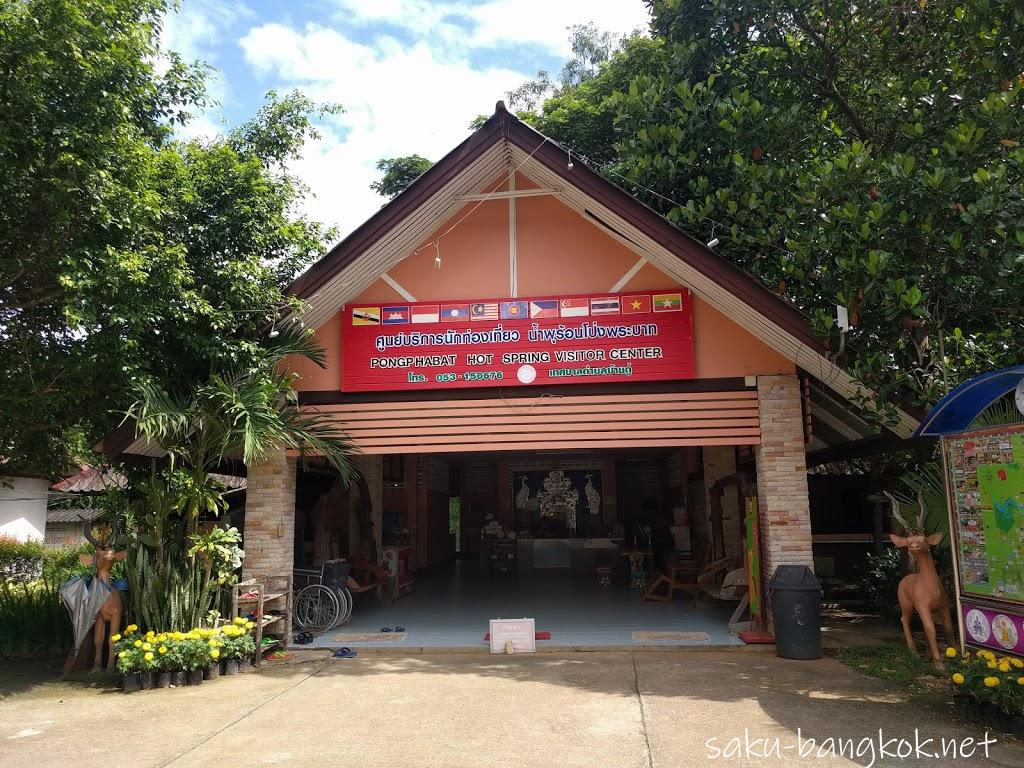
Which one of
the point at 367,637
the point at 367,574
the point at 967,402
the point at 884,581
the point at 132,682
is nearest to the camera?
the point at 967,402

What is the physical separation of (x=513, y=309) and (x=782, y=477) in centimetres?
364

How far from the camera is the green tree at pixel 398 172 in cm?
1798

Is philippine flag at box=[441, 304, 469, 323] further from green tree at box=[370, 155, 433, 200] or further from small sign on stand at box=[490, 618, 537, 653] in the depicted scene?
green tree at box=[370, 155, 433, 200]

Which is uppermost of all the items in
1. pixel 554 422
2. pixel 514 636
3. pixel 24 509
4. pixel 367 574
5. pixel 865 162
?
pixel 865 162

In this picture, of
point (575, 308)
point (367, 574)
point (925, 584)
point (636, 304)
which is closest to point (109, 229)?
point (575, 308)

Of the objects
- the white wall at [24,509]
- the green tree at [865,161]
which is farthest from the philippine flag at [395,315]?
the white wall at [24,509]

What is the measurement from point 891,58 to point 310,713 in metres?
9.59

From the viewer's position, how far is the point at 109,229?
6855mm

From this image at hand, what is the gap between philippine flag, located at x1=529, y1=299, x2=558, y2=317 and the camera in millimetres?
8492

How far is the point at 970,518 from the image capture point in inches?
221

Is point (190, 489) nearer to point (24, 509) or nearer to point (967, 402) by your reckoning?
point (967, 402)

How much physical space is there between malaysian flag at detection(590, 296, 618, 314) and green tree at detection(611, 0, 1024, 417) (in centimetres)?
129

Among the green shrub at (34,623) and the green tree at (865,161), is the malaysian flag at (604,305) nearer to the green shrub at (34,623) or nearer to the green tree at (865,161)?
the green tree at (865,161)

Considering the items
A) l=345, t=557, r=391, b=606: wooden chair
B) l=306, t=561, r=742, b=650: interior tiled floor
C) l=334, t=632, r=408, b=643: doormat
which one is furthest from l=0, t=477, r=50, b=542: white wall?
l=334, t=632, r=408, b=643: doormat
